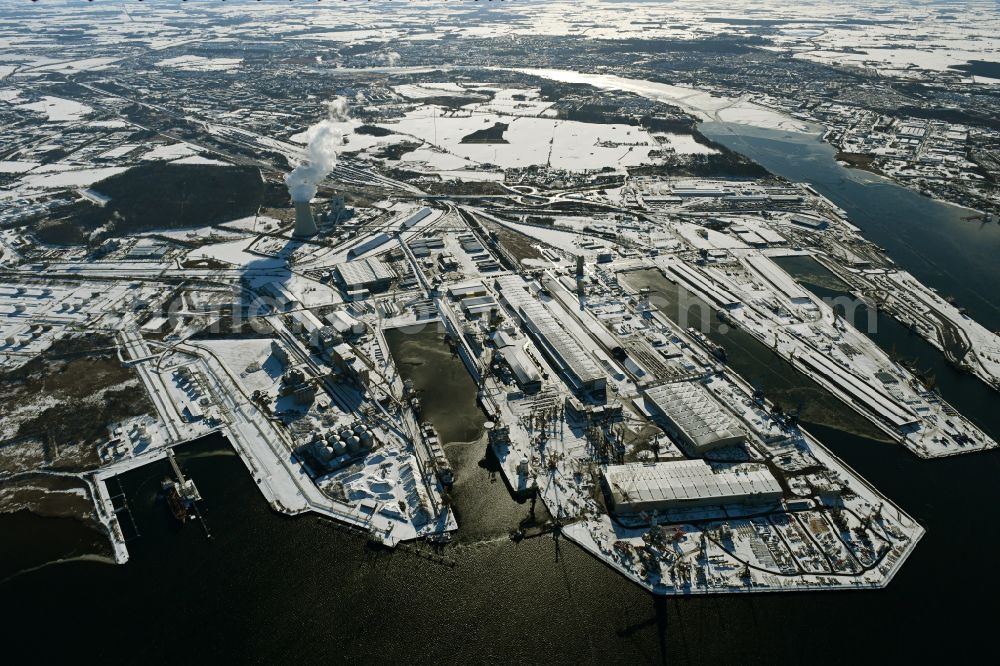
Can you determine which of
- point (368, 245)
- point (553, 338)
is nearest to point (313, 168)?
point (368, 245)

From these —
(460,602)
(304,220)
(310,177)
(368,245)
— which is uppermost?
(310,177)

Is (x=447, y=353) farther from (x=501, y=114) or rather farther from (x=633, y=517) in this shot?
(x=501, y=114)

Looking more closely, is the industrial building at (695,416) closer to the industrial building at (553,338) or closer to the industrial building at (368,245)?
the industrial building at (553,338)

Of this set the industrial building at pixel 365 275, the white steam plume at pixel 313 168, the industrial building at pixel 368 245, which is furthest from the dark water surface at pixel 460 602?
the white steam plume at pixel 313 168

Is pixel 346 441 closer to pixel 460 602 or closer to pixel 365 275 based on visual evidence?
pixel 460 602

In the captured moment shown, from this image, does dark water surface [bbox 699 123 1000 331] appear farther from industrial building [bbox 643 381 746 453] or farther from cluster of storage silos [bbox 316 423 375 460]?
cluster of storage silos [bbox 316 423 375 460]

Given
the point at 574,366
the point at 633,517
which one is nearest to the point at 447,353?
the point at 574,366

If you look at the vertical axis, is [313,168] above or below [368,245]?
above
